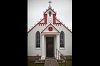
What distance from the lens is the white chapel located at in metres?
17.1

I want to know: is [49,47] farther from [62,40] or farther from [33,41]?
[33,41]

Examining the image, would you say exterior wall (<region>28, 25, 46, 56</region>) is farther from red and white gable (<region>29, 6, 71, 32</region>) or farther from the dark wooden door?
the dark wooden door

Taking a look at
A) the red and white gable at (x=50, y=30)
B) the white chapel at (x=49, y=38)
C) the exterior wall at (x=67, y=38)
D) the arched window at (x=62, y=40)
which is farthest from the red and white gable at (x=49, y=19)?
the arched window at (x=62, y=40)

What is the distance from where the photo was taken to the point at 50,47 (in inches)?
683

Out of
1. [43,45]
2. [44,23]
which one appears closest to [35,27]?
[44,23]

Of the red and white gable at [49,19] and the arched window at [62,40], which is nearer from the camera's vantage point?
the arched window at [62,40]

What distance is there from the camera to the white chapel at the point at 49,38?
17.1 meters

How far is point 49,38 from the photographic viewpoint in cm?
1748

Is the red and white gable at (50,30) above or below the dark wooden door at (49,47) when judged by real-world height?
above

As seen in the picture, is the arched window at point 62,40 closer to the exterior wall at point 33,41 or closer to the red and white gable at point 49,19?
the red and white gable at point 49,19
